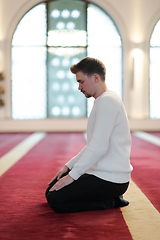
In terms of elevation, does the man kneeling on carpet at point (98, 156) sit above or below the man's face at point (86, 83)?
below

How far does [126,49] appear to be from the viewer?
33.6 feet

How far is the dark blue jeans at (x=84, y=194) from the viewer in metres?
2.13

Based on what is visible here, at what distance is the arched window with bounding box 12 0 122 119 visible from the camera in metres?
10.4

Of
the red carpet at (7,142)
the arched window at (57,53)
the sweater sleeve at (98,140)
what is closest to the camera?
the sweater sleeve at (98,140)

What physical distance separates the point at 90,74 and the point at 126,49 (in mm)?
8449

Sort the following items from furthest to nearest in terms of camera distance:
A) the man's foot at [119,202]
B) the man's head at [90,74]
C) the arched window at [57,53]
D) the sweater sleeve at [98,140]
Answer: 1. the arched window at [57,53]
2. the man's foot at [119,202]
3. the man's head at [90,74]
4. the sweater sleeve at [98,140]

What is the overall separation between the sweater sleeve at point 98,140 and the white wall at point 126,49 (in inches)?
319

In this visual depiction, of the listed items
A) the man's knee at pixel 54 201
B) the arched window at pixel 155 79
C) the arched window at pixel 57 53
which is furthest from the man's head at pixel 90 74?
the arched window at pixel 155 79

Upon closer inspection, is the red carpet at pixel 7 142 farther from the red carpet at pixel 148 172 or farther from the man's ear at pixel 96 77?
the man's ear at pixel 96 77

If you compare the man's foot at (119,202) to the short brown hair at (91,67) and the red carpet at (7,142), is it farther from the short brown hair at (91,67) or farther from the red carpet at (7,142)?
the red carpet at (7,142)

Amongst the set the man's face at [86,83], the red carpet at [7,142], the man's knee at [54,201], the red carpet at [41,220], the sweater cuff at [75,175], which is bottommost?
the red carpet at [7,142]

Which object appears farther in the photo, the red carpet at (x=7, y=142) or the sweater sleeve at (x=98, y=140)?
the red carpet at (x=7, y=142)

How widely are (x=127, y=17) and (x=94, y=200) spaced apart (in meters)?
8.84

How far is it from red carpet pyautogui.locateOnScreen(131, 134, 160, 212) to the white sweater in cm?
52
